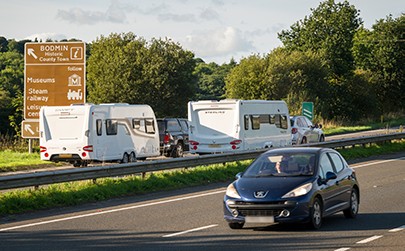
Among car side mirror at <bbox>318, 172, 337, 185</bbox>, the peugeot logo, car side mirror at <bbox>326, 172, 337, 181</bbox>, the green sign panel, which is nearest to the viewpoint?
the peugeot logo

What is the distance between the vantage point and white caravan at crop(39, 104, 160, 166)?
30.0m

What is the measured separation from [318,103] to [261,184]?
177 feet

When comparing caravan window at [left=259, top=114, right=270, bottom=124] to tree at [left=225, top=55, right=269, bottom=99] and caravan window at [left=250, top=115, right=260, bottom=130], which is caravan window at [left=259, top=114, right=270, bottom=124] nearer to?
caravan window at [left=250, top=115, right=260, bottom=130]

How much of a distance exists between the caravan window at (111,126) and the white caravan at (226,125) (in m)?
3.07

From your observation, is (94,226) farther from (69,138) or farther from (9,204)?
(69,138)

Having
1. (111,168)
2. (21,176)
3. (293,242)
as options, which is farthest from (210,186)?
(293,242)

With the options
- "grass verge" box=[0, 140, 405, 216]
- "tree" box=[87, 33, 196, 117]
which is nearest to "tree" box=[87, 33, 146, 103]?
"tree" box=[87, 33, 196, 117]

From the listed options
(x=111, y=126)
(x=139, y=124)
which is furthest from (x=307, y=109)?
(x=111, y=126)

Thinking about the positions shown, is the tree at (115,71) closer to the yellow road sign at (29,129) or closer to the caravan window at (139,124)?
the yellow road sign at (29,129)

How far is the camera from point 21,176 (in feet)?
58.6

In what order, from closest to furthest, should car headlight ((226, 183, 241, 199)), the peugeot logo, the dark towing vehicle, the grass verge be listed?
the peugeot logo < car headlight ((226, 183, 241, 199)) < the grass verge < the dark towing vehicle

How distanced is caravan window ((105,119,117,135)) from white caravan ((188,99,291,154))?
3.07 m

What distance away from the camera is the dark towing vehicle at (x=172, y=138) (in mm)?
37281

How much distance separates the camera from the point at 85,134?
29969 millimetres
